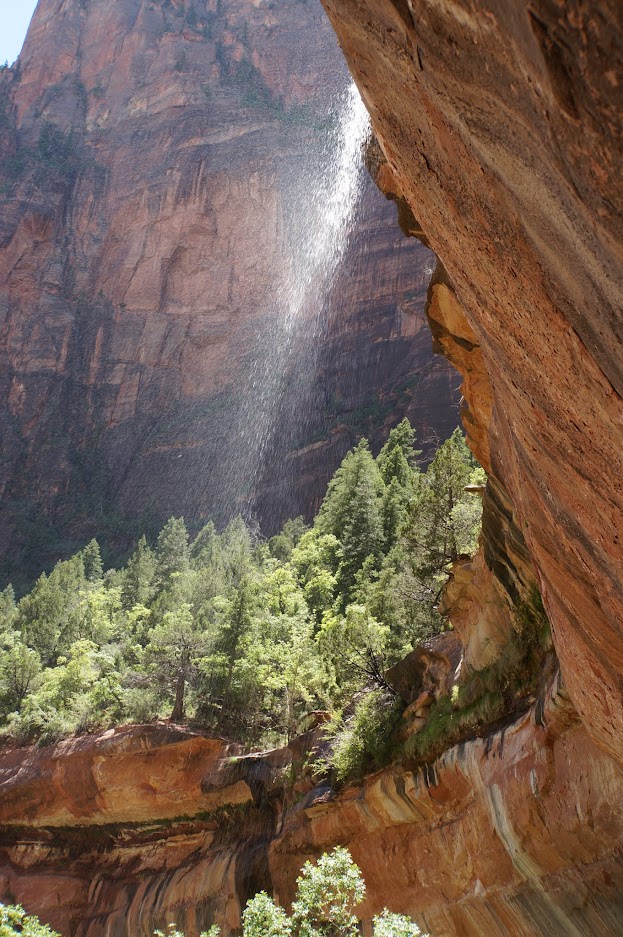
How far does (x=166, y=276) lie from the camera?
80.6 meters

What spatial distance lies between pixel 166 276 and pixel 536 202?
81675mm

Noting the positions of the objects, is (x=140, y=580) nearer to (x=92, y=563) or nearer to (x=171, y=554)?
(x=171, y=554)

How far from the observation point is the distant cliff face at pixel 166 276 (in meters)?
67.9

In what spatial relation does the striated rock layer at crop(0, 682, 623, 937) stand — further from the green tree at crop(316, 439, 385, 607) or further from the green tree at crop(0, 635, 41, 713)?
the green tree at crop(316, 439, 385, 607)

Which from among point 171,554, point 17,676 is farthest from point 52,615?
point 171,554

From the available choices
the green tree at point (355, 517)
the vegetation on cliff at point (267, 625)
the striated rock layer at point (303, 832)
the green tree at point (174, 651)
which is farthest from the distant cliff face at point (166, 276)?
the striated rock layer at point (303, 832)

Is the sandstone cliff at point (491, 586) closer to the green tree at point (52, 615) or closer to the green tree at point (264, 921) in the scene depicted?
the green tree at point (264, 921)

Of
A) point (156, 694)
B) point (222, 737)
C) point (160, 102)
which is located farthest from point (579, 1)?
point (160, 102)

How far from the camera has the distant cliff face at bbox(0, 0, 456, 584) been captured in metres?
67.9

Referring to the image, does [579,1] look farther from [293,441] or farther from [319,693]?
[293,441]

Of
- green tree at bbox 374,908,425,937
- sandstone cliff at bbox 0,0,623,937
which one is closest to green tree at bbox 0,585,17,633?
sandstone cliff at bbox 0,0,623,937

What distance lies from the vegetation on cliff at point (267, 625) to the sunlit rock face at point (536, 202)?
13.1 metres

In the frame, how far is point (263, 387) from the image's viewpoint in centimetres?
7294

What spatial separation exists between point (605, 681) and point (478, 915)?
8579mm
